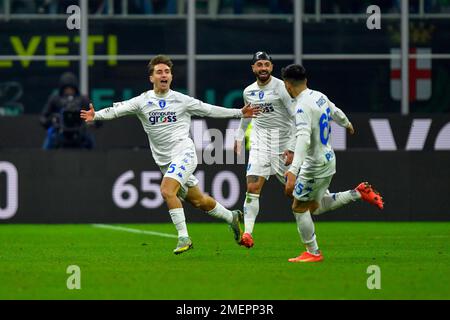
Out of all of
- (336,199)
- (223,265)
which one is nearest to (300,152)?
(223,265)

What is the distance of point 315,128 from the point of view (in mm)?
13383

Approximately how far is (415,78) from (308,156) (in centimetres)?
1280

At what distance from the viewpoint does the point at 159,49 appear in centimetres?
2653

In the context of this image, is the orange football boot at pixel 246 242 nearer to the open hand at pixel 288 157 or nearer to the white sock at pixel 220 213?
the white sock at pixel 220 213

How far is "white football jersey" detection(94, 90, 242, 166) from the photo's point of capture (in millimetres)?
14867

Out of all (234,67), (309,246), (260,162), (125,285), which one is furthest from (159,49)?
(125,285)

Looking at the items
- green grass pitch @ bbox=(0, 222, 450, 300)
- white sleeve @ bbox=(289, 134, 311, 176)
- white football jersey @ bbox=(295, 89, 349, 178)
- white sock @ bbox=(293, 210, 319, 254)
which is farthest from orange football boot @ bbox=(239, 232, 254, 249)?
white sleeve @ bbox=(289, 134, 311, 176)

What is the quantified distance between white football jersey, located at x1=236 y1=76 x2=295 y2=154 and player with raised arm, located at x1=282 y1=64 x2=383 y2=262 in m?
1.83

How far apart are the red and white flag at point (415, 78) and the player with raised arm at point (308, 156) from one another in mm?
12188

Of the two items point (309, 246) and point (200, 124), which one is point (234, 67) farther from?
point (309, 246)

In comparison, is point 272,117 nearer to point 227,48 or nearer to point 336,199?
point 336,199

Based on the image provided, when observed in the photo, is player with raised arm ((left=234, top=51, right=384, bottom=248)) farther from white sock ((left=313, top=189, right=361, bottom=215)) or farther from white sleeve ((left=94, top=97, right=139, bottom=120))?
white sleeve ((left=94, top=97, right=139, bottom=120))

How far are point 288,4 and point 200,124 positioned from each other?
522 centimetres

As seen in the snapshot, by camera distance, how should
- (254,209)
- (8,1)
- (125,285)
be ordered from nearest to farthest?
1. (125,285)
2. (254,209)
3. (8,1)
